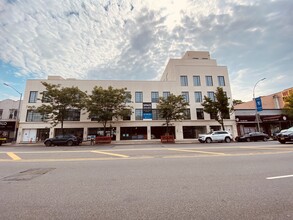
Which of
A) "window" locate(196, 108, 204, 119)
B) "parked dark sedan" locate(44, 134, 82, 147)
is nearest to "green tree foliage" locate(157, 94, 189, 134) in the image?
"window" locate(196, 108, 204, 119)

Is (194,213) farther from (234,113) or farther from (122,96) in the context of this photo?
(234,113)

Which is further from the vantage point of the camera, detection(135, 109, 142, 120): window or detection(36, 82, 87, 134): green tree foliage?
detection(135, 109, 142, 120): window

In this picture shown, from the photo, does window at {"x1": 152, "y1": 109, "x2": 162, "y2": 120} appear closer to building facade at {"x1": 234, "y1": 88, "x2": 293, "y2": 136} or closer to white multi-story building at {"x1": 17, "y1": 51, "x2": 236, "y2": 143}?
white multi-story building at {"x1": 17, "y1": 51, "x2": 236, "y2": 143}

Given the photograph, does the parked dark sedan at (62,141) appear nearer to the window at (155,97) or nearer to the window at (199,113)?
the window at (155,97)

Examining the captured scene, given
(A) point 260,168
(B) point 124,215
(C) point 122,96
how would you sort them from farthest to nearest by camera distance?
(C) point 122,96
(A) point 260,168
(B) point 124,215

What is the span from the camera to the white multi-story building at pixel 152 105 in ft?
97.8

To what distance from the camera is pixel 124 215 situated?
109 inches

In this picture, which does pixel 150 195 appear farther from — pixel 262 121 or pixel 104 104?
pixel 262 121

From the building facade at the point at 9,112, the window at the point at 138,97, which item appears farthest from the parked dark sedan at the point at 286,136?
the building facade at the point at 9,112

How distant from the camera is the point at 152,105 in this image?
32156 mm

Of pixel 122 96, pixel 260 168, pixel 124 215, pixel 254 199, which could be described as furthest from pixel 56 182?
pixel 122 96

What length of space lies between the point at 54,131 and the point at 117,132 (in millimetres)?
11757

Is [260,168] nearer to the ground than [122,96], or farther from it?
nearer to the ground

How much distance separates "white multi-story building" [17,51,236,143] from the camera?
1173 inches
